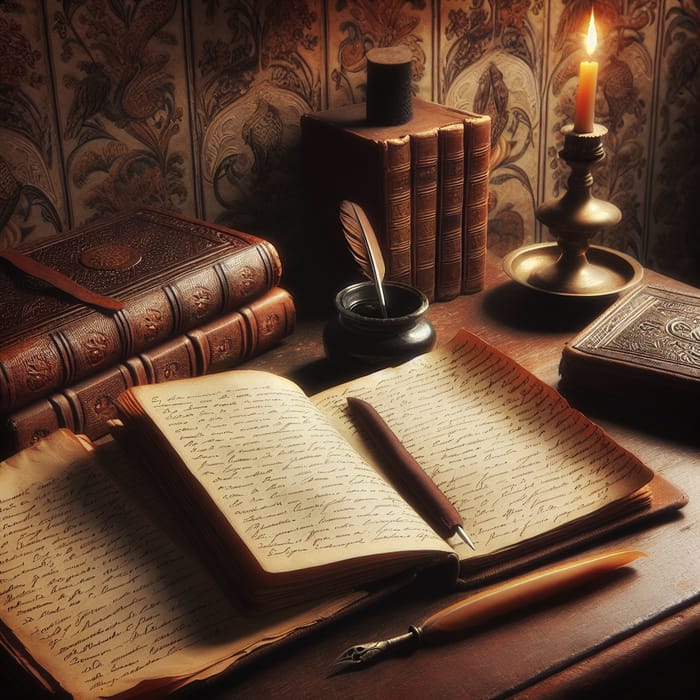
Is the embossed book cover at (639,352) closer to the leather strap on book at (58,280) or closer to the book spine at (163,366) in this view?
the book spine at (163,366)

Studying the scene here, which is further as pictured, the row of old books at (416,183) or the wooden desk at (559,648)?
the row of old books at (416,183)

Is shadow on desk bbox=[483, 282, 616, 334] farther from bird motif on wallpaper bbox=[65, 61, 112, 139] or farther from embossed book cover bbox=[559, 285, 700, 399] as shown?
bird motif on wallpaper bbox=[65, 61, 112, 139]

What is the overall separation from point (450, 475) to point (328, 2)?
2.45ft

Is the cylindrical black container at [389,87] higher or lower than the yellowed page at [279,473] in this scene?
higher

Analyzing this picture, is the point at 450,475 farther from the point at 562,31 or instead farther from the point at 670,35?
the point at 670,35

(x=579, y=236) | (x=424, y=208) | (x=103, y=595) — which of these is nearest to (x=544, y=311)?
(x=579, y=236)

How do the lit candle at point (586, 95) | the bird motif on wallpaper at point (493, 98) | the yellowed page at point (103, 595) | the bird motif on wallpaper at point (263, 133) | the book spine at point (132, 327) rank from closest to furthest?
the yellowed page at point (103, 595) < the book spine at point (132, 327) < the lit candle at point (586, 95) < the bird motif on wallpaper at point (263, 133) < the bird motif on wallpaper at point (493, 98)

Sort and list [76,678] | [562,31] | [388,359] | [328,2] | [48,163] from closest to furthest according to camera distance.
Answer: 1. [76,678]
2. [388,359]
3. [48,163]
4. [328,2]
5. [562,31]

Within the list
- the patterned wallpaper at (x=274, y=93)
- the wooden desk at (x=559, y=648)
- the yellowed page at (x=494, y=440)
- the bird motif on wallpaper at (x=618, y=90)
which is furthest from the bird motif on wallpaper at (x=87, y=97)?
the bird motif on wallpaper at (x=618, y=90)

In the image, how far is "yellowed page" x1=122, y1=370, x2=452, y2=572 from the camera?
2.30ft

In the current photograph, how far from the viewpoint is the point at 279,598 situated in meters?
0.68

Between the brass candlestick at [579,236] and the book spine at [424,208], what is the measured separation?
115 mm

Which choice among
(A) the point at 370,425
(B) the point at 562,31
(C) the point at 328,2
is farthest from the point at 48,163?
(B) the point at 562,31

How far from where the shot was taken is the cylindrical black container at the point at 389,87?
1176 mm
